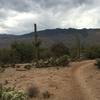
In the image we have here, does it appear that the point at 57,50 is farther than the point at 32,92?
Yes

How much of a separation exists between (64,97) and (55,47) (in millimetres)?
39819

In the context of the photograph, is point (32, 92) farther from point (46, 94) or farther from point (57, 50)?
point (57, 50)

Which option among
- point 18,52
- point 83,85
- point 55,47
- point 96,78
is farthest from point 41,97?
point 18,52

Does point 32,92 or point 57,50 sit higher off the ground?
point 57,50

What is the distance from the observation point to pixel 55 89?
2088cm

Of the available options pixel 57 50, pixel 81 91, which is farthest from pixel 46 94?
pixel 57 50

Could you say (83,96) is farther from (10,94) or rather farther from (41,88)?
(10,94)

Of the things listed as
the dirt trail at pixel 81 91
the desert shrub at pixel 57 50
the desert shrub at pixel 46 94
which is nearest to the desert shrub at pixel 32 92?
the desert shrub at pixel 46 94

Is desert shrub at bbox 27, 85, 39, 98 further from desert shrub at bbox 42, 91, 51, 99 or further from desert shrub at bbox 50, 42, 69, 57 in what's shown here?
desert shrub at bbox 50, 42, 69, 57

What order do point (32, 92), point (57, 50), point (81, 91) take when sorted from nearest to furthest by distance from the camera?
point (32, 92)
point (81, 91)
point (57, 50)

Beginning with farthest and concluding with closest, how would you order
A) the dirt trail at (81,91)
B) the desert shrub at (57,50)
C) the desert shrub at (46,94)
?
the desert shrub at (57,50) < the desert shrub at (46,94) < the dirt trail at (81,91)

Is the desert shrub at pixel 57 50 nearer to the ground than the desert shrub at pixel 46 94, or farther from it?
farther from it

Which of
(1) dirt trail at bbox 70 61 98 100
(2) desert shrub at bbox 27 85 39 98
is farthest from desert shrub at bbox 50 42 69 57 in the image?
(2) desert shrub at bbox 27 85 39 98

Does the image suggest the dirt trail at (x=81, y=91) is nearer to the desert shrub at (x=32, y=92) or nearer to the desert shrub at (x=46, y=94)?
the desert shrub at (x=46, y=94)
